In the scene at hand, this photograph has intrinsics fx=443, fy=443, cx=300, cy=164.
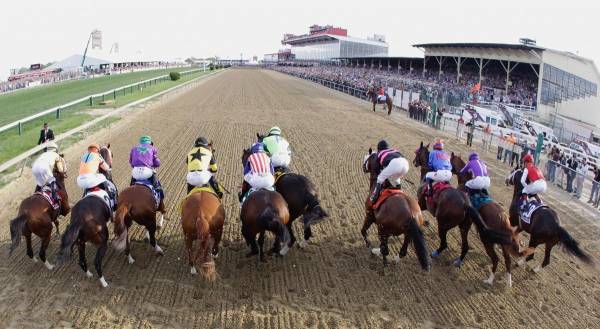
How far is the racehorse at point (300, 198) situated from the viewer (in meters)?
6.75

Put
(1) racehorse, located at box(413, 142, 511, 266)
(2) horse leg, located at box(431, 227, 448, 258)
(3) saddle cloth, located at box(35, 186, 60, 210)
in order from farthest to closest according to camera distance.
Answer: (2) horse leg, located at box(431, 227, 448, 258)
(3) saddle cloth, located at box(35, 186, 60, 210)
(1) racehorse, located at box(413, 142, 511, 266)

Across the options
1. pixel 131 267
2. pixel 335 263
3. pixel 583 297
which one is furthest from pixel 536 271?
pixel 131 267

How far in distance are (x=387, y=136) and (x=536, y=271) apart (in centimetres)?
1051

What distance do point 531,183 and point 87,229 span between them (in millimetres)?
6430

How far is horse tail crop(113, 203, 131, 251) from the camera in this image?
5910 millimetres

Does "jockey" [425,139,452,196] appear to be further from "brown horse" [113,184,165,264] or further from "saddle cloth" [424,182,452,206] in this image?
"brown horse" [113,184,165,264]

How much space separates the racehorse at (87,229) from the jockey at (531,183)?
6203 millimetres

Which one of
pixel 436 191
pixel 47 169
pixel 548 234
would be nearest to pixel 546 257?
pixel 548 234

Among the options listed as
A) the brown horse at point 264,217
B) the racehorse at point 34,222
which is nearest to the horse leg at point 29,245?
the racehorse at point 34,222

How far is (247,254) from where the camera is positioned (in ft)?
22.0

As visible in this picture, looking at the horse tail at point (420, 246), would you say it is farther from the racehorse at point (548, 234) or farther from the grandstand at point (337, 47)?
the grandstand at point (337, 47)

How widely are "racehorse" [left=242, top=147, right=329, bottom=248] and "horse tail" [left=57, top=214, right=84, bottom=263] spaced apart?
9.50 ft

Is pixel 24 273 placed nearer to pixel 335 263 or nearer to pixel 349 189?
pixel 335 263

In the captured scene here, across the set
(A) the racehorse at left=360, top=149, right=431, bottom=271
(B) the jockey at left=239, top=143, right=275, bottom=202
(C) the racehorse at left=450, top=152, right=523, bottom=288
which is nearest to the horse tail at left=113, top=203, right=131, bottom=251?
(B) the jockey at left=239, top=143, right=275, bottom=202
